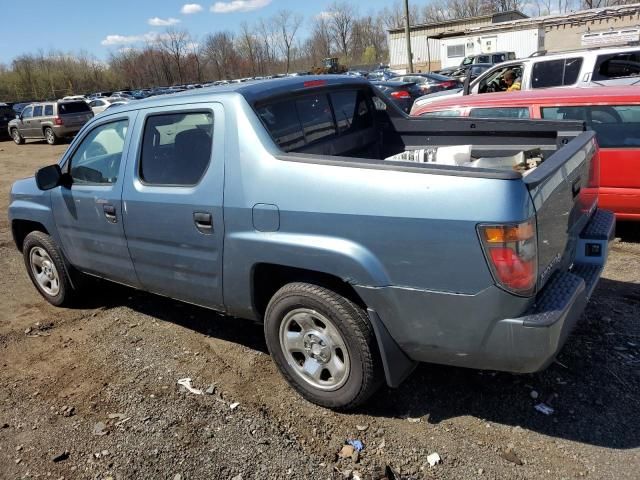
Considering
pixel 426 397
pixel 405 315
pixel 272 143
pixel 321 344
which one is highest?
pixel 272 143

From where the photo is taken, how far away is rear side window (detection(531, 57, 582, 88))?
9422mm

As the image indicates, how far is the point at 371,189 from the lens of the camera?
258cm

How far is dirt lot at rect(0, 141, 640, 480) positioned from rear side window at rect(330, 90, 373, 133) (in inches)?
69.6

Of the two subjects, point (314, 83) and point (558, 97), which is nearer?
point (314, 83)

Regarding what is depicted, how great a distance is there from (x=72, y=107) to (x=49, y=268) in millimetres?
18820

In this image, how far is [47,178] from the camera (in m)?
4.28

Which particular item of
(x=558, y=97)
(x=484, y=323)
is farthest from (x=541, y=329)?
(x=558, y=97)

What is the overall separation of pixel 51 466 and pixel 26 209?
106 inches

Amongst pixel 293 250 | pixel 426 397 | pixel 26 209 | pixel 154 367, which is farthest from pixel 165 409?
pixel 26 209

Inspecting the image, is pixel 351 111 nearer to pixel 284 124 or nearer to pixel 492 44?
pixel 284 124

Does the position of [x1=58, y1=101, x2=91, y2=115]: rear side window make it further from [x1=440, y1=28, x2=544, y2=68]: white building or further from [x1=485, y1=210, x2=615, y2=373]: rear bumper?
[x1=440, y1=28, x2=544, y2=68]: white building

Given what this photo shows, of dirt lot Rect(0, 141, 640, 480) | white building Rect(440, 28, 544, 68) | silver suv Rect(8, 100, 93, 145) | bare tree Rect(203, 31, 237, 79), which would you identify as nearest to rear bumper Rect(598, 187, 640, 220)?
dirt lot Rect(0, 141, 640, 480)

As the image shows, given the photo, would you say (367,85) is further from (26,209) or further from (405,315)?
(26,209)

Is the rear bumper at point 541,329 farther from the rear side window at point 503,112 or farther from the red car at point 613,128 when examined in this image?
the rear side window at point 503,112
